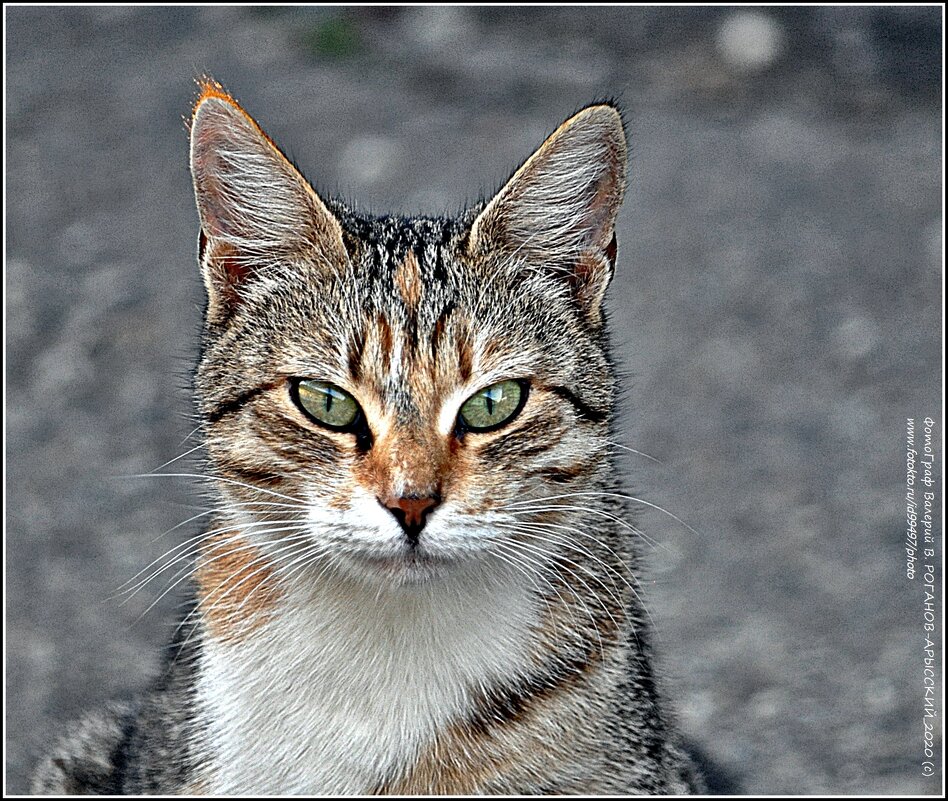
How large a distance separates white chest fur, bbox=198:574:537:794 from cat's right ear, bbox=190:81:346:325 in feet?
2.73

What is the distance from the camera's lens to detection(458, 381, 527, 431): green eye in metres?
2.87

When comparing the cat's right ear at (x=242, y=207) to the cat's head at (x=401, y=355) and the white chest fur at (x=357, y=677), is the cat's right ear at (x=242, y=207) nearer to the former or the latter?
the cat's head at (x=401, y=355)

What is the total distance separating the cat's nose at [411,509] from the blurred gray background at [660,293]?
3.83 feet

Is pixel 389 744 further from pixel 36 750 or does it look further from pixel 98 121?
pixel 98 121

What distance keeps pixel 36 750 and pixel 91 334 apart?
10.2 feet

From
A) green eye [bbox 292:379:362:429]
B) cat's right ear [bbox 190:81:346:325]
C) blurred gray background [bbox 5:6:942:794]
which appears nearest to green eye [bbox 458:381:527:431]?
green eye [bbox 292:379:362:429]

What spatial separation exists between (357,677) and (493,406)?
810 mm

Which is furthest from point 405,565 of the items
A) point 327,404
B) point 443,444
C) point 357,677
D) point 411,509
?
point 357,677

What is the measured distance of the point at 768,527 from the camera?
19.5ft

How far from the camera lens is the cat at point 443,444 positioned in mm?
2881

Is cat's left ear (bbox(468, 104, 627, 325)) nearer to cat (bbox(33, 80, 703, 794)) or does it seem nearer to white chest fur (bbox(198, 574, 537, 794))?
cat (bbox(33, 80, 703, 794))

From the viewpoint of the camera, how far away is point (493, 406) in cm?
290

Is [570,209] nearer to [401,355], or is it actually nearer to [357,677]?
[401,355]

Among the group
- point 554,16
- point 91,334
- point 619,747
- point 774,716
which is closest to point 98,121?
point 91,334
